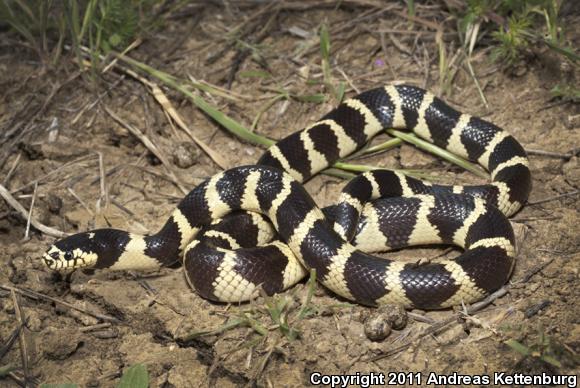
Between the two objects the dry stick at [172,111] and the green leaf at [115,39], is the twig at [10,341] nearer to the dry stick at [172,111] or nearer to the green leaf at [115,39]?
the dry stick at [172,111]

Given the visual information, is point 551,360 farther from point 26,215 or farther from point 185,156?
point 26,215

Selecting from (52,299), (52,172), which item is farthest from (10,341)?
(52,172)

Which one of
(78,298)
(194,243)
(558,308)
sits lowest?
(78,298)

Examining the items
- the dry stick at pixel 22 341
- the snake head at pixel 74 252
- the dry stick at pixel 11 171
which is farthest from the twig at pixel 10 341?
the dry stick at pixel 11 171

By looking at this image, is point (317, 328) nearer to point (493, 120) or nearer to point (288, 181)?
point (288, 181)

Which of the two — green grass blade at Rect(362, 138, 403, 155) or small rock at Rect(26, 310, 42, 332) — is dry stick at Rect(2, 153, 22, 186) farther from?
green grass blade at Rect(362, 138, 403, 155)

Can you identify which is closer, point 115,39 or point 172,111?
point 172,111

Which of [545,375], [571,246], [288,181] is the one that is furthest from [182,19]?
[545,375]
